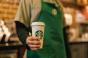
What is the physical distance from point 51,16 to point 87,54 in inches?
102

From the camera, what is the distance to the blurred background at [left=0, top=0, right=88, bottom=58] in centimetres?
229

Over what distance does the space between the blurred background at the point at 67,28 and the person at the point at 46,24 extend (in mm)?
181

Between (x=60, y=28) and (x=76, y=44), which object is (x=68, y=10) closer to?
(x=76, y=44)

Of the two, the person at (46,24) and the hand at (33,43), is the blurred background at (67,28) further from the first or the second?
the hand at (33,43)

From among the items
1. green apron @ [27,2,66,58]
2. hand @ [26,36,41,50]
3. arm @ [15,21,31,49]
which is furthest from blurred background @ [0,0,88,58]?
hand @ [26,36,41,50]

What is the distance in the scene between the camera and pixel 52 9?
1.63 meters

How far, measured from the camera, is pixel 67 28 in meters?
2.28

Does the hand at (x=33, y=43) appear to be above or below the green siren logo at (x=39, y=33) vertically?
below

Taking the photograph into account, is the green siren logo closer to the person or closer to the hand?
the hand

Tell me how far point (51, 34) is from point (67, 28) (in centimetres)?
72

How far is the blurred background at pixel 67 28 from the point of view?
2.29 m

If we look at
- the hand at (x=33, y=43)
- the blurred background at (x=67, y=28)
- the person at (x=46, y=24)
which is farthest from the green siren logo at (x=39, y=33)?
the blurred background at (x=67, y=28)

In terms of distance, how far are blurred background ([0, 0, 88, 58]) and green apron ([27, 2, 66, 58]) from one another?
0.17 meters

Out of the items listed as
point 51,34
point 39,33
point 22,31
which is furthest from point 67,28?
point 39,33
